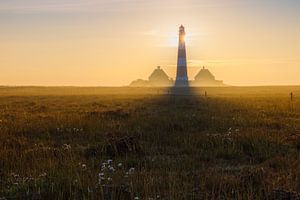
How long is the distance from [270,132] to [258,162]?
5.07 meters

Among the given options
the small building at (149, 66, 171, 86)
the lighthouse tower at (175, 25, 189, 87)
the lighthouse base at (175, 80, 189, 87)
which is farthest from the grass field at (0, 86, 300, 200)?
the small building at (149, 66, 171, 86)

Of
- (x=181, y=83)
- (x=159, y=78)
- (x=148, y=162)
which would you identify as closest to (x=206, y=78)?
(x=159, y=78)

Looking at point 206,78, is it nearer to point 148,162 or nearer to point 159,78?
point 159,78

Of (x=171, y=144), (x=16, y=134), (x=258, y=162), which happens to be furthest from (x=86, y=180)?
(x=16, y=134)

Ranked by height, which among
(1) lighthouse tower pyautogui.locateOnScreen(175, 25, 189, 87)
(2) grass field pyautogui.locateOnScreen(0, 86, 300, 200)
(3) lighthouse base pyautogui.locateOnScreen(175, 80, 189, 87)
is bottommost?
(2) grass field pyautogui.locateOnScreen(0, 86, 300, 200)

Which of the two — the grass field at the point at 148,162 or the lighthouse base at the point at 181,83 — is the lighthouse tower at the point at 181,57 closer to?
the lighthouse base at the point at 181,83

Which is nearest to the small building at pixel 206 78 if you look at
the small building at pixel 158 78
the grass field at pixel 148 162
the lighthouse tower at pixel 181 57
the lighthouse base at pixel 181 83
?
the small building at pixel 158 78

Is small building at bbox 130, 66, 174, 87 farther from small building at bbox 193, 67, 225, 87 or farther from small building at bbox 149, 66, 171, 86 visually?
small building at bbox 193, 67, 225, 87

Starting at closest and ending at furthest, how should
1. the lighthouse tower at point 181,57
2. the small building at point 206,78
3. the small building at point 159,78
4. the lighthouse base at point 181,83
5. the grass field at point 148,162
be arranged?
the grass field at point 148,162 → the lighthouse tower at point 181,57 → the lighthouse base at point 181,83 → the small building at point 206,78 → the small building at point 159,78

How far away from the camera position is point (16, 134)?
16.2m

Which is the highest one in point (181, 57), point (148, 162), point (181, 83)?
point (181, 57)

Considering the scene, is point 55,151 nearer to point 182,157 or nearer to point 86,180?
point 182,157

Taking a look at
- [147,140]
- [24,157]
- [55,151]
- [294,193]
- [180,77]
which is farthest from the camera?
[180,77]

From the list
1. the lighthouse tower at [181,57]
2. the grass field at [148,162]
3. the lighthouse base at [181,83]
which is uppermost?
the lighthouse tower at [181,57]
